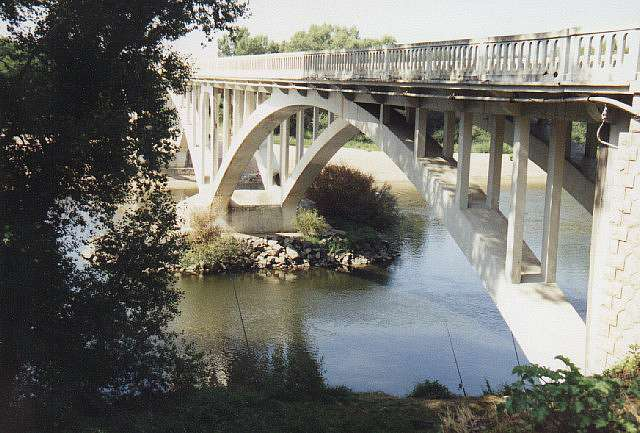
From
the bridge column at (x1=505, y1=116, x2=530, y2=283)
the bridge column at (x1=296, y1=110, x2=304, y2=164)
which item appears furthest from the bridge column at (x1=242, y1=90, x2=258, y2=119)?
the bridge column at (x1=505, y1=116, x2=530, y2=283)

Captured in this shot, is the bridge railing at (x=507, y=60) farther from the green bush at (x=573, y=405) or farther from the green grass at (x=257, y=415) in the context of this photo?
the green grass at (x=257, y=415)

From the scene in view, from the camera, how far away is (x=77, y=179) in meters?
10.3

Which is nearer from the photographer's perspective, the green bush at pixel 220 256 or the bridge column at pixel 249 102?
the green bush at pixel 220 256

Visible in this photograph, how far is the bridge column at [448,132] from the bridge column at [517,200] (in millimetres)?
2677

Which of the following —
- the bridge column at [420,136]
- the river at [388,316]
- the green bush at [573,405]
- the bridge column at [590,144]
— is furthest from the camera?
the river at [388,316]

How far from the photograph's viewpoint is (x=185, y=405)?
393 inches

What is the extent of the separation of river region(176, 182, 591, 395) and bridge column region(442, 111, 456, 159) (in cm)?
368

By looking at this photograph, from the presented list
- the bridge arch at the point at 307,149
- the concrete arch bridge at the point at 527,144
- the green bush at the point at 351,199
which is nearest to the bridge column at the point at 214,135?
the bridge arch at the point at 307,149

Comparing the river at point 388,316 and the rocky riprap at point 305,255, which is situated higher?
the rocky riprap at point 305,255

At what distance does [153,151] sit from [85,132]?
109 centimetres

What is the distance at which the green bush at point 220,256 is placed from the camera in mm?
23375

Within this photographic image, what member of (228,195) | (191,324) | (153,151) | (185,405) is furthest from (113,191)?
(228,195)

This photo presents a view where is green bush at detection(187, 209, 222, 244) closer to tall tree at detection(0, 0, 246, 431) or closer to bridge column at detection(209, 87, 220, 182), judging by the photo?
bridge column at detection(209, 87, 220, 182)

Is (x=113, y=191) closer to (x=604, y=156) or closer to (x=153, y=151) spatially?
(x=153, y=151)
